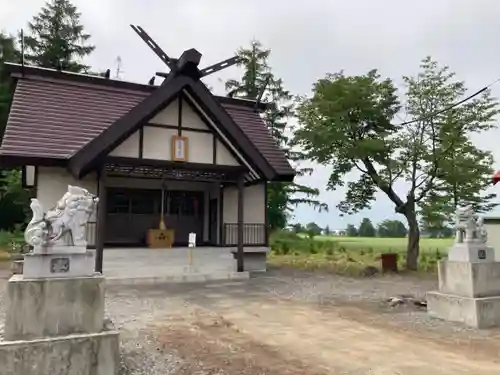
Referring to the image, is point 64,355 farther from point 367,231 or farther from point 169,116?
point 367,231

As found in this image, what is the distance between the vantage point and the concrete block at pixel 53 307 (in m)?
3.72

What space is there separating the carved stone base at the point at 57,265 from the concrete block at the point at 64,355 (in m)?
0.55

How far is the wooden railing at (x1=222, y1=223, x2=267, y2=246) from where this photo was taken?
1293 cm

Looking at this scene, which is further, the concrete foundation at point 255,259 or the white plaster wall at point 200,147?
the concrete foundation at point 255,259

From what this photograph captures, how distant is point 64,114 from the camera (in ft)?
38.3

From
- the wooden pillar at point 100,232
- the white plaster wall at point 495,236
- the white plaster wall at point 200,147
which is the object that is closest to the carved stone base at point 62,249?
the wooden pillar at point 100,232

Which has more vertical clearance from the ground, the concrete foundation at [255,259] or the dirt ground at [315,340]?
the concrete foundation at [255,259]

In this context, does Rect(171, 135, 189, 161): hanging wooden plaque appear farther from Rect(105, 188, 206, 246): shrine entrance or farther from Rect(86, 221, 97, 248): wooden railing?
Rect(86, 221, 97, 248): wooden railing

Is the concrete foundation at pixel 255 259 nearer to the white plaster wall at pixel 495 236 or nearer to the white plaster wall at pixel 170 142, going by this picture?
the white plaster wall at pixel 170 142

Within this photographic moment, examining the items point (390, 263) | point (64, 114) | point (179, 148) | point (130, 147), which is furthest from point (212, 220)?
point (390, 263)

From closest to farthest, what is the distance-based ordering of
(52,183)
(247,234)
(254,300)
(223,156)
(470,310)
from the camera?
(470,310), (254,300), (52,183), (223,156), (247,234)

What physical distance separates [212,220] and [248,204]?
1.34 metres

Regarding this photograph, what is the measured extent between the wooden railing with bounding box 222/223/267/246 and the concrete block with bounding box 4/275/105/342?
888cm

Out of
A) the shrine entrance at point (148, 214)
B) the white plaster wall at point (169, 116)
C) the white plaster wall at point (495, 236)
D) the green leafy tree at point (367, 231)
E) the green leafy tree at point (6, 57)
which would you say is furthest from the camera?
the green leafy tree at point (367, 231)
